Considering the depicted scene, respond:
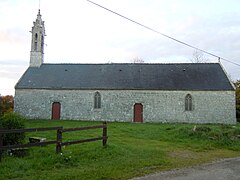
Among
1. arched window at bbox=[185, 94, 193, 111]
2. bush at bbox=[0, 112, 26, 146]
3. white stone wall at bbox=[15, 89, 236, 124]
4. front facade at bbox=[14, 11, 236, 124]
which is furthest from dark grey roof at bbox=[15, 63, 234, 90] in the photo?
bush at bbox=[0, 112, 26, 146]

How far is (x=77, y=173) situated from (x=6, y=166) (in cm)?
209

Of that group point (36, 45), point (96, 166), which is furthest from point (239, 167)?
point (36, 45)

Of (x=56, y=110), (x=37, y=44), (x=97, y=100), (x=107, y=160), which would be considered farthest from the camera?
(x=37, y=44)

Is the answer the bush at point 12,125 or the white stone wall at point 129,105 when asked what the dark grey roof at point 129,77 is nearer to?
the white stone wall at point 129,105

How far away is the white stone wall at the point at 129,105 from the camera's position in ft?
90.6

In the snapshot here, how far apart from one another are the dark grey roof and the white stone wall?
646mm

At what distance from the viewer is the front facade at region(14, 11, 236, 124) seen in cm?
2786

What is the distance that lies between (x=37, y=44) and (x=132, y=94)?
14.0m

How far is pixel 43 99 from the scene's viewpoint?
3022 cm

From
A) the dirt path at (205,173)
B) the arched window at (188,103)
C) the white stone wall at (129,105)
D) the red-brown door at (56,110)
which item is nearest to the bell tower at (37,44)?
the white stone wall at (129,105)

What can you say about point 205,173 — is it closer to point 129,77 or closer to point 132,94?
point 132,94

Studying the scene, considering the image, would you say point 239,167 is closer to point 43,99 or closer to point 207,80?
point 207,80

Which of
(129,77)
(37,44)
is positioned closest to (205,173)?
(129,77)

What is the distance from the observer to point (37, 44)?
111ft
